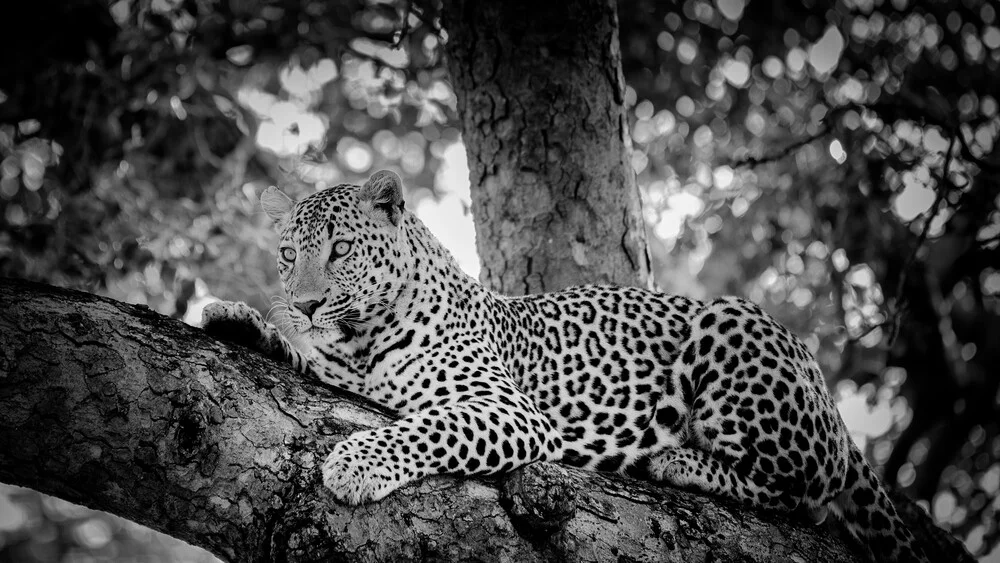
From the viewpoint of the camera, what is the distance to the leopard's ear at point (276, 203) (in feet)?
20.0

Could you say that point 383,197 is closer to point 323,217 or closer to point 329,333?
point 323,217

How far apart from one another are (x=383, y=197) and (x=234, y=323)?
4.62ft

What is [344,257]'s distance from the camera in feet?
18.0

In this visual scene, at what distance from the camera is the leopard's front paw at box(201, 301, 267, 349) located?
4.79 meters

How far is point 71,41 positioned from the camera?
29.5 ft

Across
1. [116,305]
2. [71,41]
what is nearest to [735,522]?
[116,305]

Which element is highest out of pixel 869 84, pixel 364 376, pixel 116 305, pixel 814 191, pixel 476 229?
pixel 869 84

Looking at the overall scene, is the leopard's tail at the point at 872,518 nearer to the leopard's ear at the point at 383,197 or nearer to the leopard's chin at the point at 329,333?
the leopard's chin at the point at 329,333

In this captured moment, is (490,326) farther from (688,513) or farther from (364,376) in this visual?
(688,513)

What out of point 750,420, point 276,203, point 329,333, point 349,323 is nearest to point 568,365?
point 750,420

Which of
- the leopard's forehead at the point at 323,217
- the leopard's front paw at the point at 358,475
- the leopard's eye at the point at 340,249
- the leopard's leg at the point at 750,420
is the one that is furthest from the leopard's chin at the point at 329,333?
the leopard's leg at the point at 750,420

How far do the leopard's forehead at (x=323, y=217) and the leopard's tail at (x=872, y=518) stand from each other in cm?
364

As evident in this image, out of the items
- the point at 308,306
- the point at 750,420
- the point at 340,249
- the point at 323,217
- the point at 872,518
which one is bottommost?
the point at 872,518

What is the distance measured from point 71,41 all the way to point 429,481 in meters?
7.26
